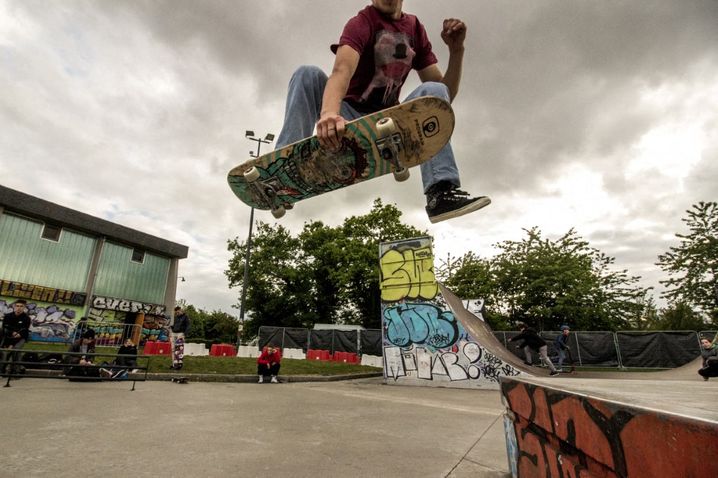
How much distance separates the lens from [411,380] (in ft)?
36.1

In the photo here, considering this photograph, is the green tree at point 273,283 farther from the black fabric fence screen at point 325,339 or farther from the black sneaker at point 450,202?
the black sneaker at point 450,202

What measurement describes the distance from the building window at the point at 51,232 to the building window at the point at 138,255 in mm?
4382

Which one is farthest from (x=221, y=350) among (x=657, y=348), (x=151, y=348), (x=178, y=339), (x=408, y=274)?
(x=657, y=348)

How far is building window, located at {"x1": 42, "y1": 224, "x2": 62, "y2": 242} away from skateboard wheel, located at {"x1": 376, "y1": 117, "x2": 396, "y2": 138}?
24599 mm

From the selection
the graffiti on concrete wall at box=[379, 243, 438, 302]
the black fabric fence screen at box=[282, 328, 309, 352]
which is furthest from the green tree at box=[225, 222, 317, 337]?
the graffiti on concrete wall at box=[379, 243, 438, 302]

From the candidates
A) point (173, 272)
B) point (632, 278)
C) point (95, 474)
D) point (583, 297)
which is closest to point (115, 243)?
point (173, 272)

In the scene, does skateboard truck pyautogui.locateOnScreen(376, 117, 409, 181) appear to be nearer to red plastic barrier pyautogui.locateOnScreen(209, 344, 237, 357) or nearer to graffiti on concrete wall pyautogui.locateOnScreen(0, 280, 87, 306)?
red plastic barrier pyautogui.locateOnScreen(209, 344, 237, 357)

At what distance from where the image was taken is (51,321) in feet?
61.9

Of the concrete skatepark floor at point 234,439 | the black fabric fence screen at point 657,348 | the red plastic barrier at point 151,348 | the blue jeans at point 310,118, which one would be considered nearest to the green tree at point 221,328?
the red plastic barrier at point 151,348

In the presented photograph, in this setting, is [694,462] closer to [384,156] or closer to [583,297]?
[384,156]

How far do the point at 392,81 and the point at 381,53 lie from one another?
262 millimetres

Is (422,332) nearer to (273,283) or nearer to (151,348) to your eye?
(151,348)

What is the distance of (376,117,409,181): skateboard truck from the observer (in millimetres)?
2537

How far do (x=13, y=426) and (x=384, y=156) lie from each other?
13.5ft
